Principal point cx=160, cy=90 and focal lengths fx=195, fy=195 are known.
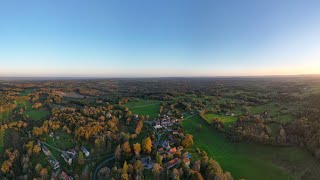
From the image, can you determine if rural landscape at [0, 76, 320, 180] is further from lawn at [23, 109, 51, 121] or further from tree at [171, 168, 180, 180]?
lawn at [23, 109, 51, 121]

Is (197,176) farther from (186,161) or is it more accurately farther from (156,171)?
(156,171)

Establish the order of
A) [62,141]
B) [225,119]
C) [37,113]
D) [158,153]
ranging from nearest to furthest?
[158,153], [62,141], [225,119], [37,113]

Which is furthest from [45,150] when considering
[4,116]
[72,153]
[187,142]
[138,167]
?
[4,116]

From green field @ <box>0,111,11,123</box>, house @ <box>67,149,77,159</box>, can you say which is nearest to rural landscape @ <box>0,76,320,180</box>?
house @ <box>67,149,77,159</box>

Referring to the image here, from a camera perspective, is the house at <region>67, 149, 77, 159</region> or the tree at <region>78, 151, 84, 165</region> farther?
the house at <region>67, 149, 77, 159</region>

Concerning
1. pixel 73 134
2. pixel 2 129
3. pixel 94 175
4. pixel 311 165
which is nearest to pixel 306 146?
pixel 311 165

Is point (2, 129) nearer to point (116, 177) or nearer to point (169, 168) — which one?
point (116, 177)

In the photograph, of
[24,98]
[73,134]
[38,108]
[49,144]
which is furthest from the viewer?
[24,98]

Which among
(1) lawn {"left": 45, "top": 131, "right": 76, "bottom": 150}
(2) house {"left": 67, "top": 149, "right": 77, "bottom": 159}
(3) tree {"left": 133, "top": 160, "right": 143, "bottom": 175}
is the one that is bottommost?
(2) house {"left": 67, "top": 149, "right": 77, "bottom": 159}

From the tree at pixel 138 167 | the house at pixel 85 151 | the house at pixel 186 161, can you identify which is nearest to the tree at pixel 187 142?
the house at pixel 186 161
